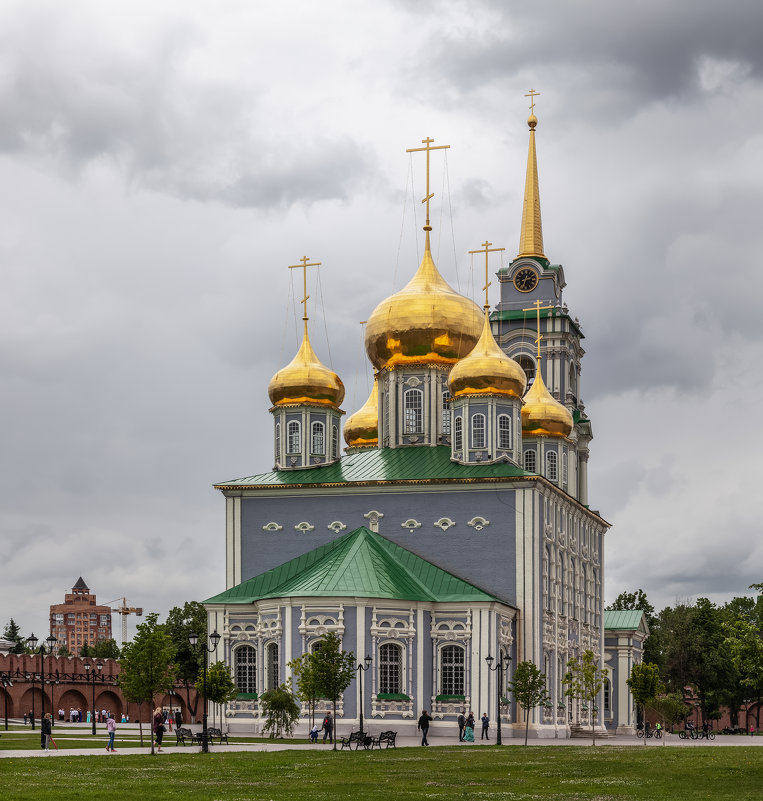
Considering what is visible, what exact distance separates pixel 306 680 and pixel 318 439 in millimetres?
19360

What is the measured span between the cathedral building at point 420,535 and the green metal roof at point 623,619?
9795mm

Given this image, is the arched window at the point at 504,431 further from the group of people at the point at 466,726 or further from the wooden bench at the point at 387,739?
the wooden bench at the point at 387,739

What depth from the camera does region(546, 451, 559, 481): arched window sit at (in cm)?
6944

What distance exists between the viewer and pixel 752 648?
1243 inches

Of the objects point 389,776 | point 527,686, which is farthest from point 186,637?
point 389,776

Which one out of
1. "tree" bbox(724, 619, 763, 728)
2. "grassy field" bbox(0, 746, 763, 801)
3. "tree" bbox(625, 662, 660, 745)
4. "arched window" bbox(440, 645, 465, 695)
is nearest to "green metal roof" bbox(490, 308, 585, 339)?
"tree" bbox(625, 662, 660, 745)

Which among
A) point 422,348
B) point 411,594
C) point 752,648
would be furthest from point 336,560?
point 752,648

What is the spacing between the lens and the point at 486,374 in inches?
2394

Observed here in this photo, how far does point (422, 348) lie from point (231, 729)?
20.4 m

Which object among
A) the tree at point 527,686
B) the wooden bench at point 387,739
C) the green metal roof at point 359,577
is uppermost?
the green metal roof at point 359,577

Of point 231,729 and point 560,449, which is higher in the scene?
point 560,449

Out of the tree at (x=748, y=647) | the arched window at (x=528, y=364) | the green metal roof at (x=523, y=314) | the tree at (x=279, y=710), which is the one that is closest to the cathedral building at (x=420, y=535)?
the tree at (x=279, y=710)

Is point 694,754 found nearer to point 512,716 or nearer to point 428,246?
point 512,716

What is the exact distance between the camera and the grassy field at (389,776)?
24625mm
